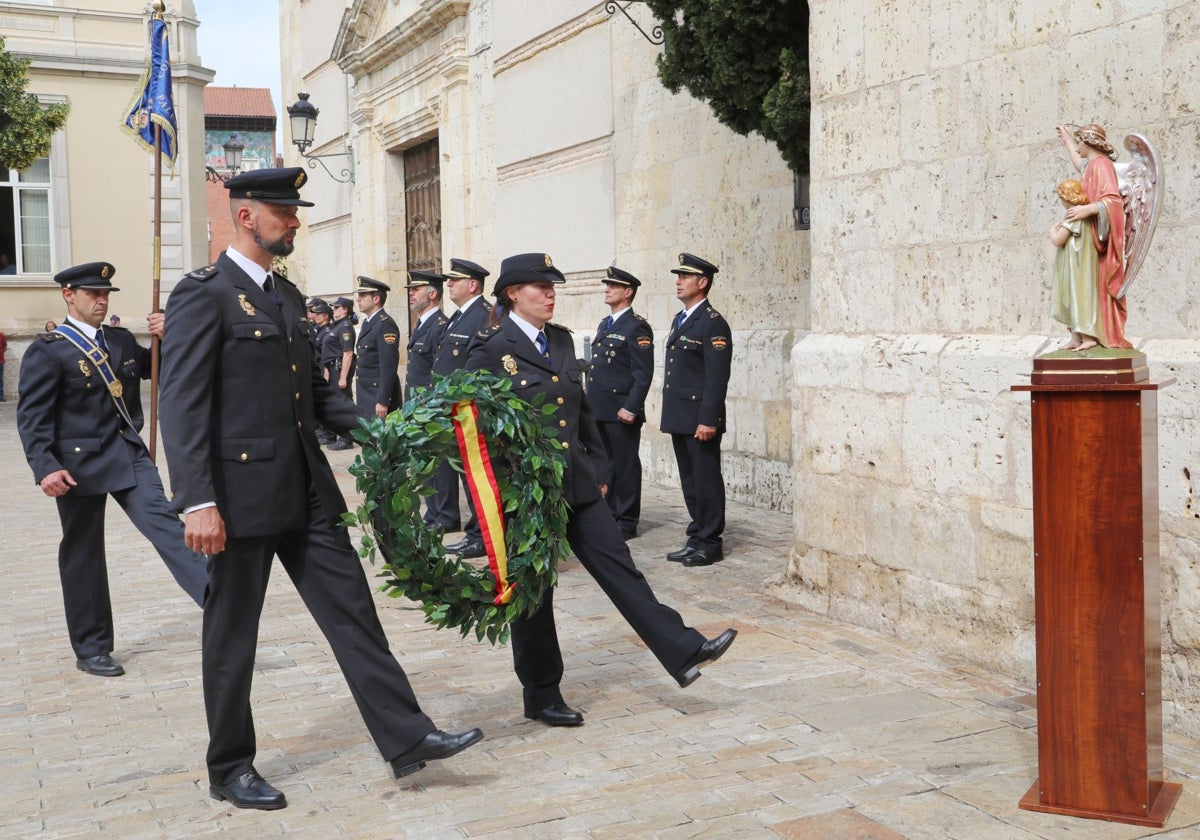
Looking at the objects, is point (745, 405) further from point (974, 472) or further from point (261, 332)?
point (261, 332)

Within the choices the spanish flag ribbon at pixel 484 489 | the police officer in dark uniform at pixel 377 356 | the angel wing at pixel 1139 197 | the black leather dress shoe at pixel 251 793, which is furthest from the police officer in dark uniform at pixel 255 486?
the police officer in dark uniform at pixel 377 356

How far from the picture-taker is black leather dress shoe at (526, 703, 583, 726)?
4.98m

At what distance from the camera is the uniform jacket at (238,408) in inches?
161

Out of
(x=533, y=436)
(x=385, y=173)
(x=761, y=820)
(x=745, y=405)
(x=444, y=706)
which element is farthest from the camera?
(x=385, y=173)

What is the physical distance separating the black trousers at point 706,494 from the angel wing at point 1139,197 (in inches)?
165

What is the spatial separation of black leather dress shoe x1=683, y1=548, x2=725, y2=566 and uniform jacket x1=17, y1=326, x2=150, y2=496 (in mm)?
3413

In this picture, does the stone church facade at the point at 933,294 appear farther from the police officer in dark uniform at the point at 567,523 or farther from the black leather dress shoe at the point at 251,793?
the black leather dress shoe at the point at 251,793

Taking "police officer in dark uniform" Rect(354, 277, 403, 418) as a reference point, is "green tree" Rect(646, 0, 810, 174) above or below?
above

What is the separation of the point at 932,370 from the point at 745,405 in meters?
4.16

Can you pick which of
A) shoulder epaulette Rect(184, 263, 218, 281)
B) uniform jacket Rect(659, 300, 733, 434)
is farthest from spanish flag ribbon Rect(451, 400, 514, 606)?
uniform jacket Rect(659, 300, 733, 434)

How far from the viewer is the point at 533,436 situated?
4711 millimetres

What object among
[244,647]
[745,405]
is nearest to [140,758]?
[244,647]

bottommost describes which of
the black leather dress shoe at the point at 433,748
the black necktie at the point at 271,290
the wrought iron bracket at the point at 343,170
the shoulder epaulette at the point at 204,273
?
the black leather dress shoe at the point at 433,748

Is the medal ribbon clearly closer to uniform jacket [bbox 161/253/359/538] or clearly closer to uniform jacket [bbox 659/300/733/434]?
uniform jacket [bbox 161/253/359/538]
